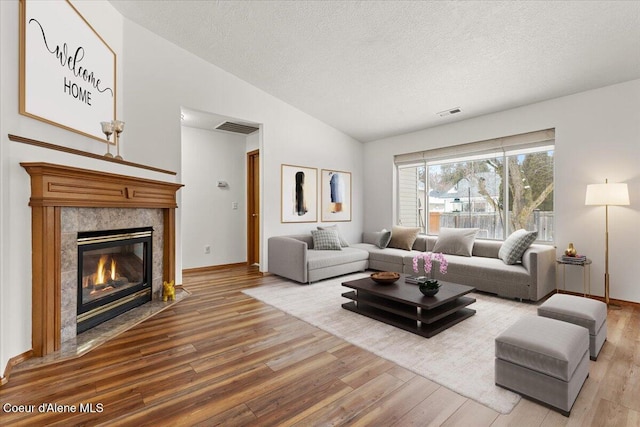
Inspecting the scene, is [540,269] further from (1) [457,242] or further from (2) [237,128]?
(2) [237,128]

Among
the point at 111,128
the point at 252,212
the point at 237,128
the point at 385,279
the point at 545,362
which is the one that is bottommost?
the point at 545,362

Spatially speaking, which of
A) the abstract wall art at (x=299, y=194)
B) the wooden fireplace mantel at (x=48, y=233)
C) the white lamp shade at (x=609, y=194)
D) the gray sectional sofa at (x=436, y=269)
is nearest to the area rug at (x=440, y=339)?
the gray sectional sofa at (x=436, y=269)

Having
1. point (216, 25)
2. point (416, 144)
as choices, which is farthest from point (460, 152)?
point (216, 25)

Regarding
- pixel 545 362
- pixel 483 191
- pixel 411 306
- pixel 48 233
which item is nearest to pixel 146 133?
pixel 48 233

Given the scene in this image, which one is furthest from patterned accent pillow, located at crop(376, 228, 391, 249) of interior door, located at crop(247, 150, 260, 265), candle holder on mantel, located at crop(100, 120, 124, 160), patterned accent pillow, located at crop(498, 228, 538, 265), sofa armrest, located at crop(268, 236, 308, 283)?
candle holder on mantel, located at crop(100, 120, 124, 160)

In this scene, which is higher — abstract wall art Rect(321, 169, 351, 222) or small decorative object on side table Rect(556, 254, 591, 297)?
abstract wall art Rect(321, 169, 351, 222)

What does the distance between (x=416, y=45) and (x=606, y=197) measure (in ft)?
9.10

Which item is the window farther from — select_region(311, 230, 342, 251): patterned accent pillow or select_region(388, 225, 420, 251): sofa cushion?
select_region(311, 230, 342, 251): patterned accent pillow

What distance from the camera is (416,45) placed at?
3447 mm

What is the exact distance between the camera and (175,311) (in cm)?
335

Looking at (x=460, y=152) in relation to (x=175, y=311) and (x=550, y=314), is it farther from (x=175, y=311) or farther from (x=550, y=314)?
(x=175, y=311)

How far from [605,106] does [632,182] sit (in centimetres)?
99

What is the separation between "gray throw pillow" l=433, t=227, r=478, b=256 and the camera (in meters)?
4.72

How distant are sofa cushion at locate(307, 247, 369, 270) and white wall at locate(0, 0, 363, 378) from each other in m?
0.91
